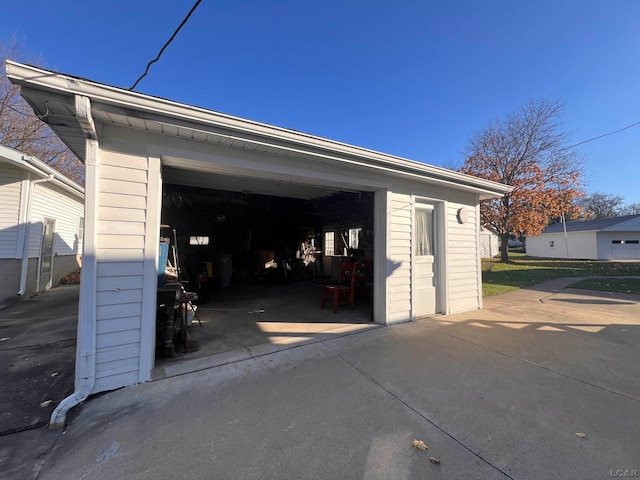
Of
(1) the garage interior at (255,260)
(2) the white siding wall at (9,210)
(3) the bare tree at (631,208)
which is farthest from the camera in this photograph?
(3) the bare tree at (631,208)

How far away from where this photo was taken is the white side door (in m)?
4.94

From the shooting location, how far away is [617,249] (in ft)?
64.8

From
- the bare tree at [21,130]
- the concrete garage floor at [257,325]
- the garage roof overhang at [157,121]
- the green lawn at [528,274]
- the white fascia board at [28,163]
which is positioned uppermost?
the bare tree at [21,130]

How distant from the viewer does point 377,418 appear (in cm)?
209

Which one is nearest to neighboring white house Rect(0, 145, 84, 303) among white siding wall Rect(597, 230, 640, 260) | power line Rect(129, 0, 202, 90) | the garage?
power line Rect(129, 0, 202, 90)

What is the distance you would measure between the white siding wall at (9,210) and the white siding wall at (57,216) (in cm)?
33

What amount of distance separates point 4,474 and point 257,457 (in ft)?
5.06

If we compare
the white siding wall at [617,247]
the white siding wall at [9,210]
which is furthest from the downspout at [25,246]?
the white siding wall at [617,247]

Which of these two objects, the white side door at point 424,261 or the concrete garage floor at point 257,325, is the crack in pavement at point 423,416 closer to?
the concrete garage floor at point 257,325

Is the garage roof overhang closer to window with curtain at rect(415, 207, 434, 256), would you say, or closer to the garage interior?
window with curtain at rect(415, 207, 434, 256)

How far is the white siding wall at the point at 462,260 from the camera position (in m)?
5.27

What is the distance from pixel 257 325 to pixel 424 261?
3.33 metres

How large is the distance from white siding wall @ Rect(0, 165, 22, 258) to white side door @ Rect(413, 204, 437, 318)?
30.2ft

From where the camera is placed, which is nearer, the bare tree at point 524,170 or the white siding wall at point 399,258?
the white siding wall at point 399,258
